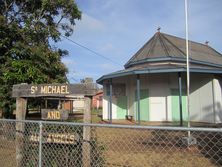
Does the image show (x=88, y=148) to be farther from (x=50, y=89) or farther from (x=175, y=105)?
(x=175, y=105)

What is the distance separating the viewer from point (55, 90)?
5.93m

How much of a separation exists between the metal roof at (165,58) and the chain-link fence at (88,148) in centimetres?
777

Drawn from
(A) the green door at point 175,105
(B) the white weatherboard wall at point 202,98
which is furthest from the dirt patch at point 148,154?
(A) the green door at point 175,105

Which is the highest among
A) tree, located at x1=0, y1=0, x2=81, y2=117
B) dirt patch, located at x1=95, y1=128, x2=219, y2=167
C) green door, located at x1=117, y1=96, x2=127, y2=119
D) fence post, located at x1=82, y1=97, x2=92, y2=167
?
tree, located at x1=0, y1=0, x2=81, y2=117

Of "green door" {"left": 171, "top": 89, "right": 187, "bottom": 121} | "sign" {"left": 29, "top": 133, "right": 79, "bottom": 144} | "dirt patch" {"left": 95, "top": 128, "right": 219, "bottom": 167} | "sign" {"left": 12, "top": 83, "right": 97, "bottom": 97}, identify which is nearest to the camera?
"sign" {"left": 12, "top": 83, "right": 97, "bottom": 97}

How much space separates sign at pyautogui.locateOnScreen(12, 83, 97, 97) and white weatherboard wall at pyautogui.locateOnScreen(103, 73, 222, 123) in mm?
14922

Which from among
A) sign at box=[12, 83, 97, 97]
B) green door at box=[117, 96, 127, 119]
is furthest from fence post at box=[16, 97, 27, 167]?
green door at box=[117, 96, 127, 119]

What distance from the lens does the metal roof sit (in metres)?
18.7

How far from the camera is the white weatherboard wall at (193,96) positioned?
62.9 feet

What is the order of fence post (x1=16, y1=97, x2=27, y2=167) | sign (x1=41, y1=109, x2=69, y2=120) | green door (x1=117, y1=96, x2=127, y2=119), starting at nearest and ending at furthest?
sign (x1=41, y1=109, x2=69, y2=120) < fence post (x1=16, y1=97, x2=27, y2=167) < green door (x1=117, y1=96, x2=127, y2=119)

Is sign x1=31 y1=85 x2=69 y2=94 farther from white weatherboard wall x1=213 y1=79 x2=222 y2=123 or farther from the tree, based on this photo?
white weatherboard wall x1=213 y1=79 x2=222 y2=123

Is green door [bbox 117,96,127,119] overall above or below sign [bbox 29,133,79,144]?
above

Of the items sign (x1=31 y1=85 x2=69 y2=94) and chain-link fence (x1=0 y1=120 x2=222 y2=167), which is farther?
sign (x1=31 y1=85 x2=69 y2=94)

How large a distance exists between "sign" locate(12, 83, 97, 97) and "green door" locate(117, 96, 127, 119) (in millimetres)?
16679
